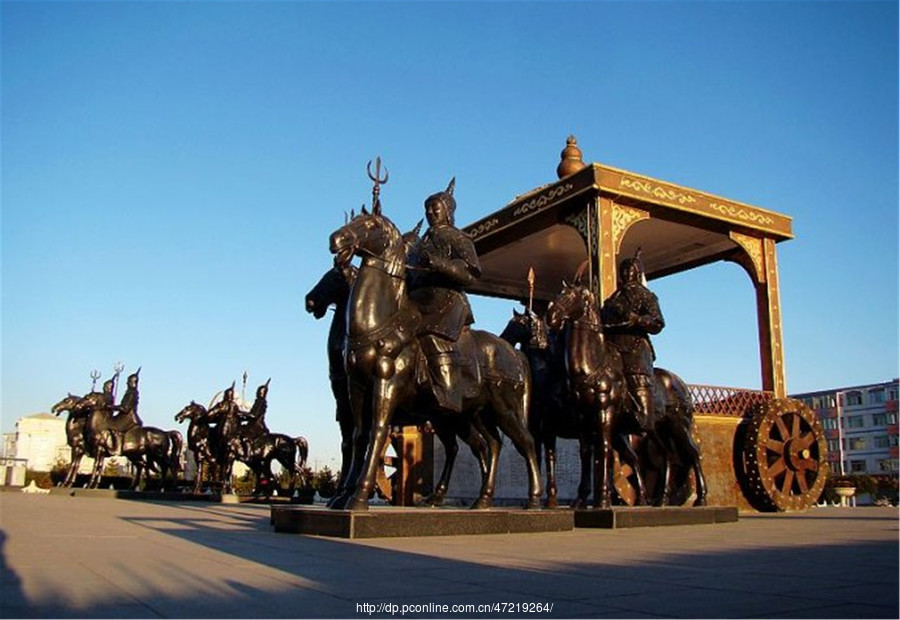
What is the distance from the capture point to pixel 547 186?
13.9 meters

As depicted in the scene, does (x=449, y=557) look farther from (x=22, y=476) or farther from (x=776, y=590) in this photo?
(x=22, y=476)

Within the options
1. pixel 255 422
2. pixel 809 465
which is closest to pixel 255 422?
pixel 255 422

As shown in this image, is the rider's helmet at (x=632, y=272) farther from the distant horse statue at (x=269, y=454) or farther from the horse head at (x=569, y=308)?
the distant horse statue at (x=269, y=454)

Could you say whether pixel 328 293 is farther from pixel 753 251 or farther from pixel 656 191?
pixel 753 251

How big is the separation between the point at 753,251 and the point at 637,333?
23.7 ft

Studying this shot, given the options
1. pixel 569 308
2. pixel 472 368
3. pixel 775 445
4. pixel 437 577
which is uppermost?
pixel 569 308

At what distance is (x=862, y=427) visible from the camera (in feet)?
247

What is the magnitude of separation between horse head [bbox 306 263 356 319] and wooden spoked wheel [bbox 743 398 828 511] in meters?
7.36

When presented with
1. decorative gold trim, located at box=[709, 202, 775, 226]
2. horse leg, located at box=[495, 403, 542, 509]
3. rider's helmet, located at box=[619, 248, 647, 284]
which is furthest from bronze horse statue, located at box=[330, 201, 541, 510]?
decorative gold trim, located at box=[709, 202, 775, 226]

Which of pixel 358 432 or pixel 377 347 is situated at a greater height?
pixel 377 347

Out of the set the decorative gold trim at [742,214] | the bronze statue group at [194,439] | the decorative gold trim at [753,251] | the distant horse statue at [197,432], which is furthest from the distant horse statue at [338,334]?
the distant horse statue at [197,432]

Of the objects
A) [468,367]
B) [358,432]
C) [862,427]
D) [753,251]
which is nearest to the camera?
[358,432]

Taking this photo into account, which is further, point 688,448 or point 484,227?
point 484,227

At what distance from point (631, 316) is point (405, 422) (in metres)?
2.68
